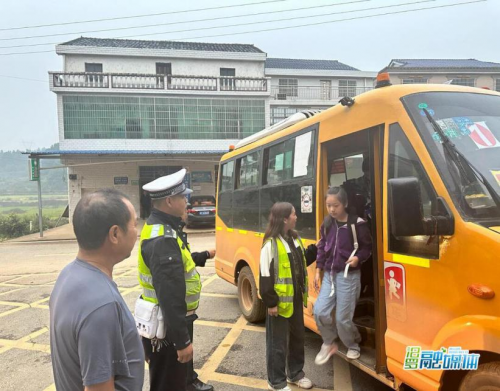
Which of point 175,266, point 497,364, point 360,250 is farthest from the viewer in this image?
point 360,250

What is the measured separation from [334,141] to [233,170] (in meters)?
2.58

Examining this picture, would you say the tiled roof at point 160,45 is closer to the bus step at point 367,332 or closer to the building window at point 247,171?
the building window at point 247,171

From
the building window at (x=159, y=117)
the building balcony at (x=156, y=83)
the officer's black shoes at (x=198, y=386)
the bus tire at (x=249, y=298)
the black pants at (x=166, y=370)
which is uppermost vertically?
the building balcony at (x=156, y=83)

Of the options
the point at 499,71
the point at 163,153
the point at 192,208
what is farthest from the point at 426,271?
the point at 499,71

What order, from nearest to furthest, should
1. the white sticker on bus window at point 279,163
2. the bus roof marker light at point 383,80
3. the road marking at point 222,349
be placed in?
the bus roof marker light at point 383,80, the road marking at point 222,349, the white sticker on bus window at point 279,163

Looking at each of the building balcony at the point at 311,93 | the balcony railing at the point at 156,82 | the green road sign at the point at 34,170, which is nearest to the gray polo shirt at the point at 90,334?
the green road sign at the point at 34,170

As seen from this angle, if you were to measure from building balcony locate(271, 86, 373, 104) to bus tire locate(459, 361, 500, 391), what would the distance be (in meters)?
26.8

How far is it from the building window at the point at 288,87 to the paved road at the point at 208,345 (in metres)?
22.4

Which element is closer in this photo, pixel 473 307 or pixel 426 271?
pixel 473 307

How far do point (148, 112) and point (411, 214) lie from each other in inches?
784

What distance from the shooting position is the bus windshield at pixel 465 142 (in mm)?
2031

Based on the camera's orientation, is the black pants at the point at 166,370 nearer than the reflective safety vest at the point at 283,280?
Yes

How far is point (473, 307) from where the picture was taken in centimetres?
194

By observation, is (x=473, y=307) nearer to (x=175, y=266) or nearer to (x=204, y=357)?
(x=175, y=266)
